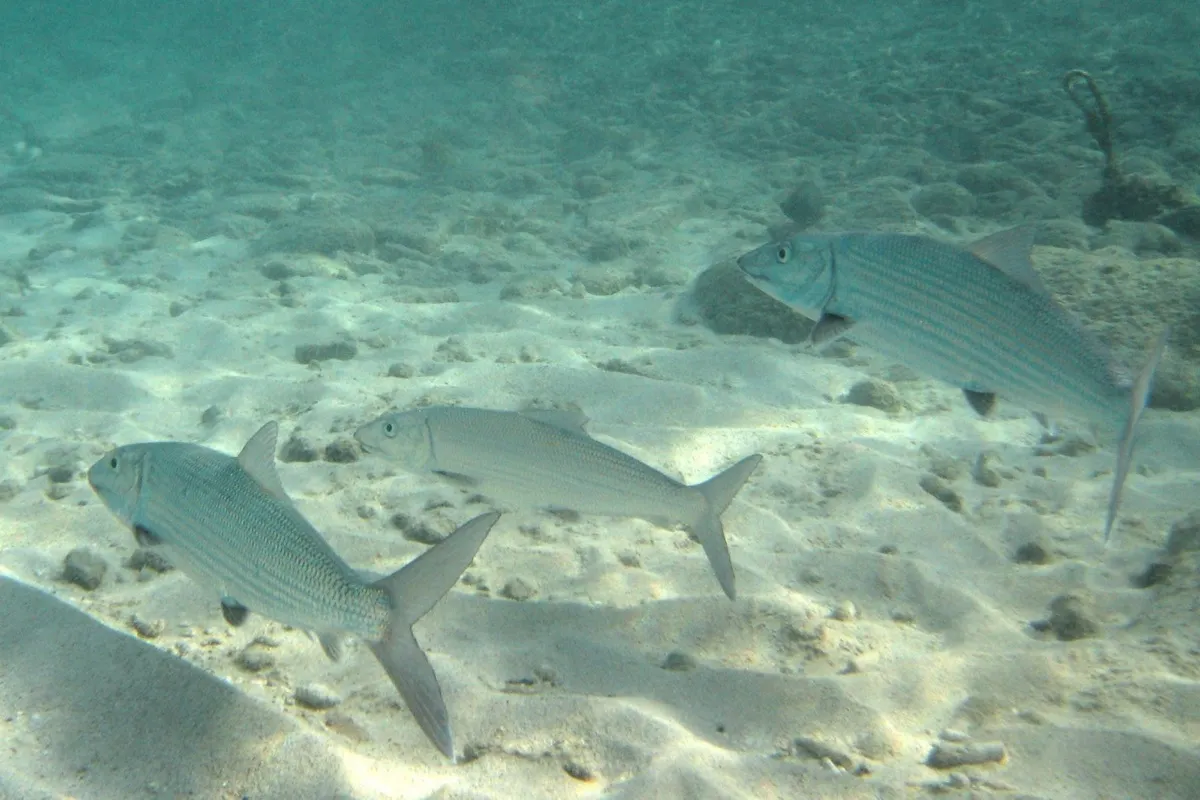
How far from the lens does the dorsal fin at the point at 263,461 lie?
270 centimetres

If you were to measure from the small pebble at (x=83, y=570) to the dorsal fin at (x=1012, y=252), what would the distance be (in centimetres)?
433

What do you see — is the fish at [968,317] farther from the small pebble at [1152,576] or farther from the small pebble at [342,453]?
the small pebble at [342,453]

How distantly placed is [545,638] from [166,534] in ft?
5.49

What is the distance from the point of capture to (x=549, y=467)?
3369 millimetres

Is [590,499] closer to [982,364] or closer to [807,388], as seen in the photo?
[982,364]

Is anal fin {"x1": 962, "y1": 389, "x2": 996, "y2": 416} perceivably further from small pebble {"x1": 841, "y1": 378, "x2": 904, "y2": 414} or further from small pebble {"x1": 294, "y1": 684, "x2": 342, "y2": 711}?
small pebble {"x1": 841, "y1": 378, "x2": 904, "y2": 414}

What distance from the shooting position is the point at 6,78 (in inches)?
1248

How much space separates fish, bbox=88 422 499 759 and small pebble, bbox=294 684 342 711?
0.46m

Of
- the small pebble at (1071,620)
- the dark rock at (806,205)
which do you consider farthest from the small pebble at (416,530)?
the dark rock at (806,205)

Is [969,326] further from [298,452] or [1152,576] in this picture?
[298,452]

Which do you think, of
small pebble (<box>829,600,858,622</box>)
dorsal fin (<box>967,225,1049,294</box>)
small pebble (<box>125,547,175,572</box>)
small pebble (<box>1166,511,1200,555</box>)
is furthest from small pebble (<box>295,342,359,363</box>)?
small pebble (<box>1166,511,1200,555</box>)

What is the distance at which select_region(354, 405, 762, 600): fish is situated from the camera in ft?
10.6

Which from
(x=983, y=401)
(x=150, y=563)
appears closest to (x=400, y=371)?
(x=150, y=563)

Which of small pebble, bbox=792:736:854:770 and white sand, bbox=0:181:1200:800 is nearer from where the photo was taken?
white sand, bbox=0:181:1200:800
